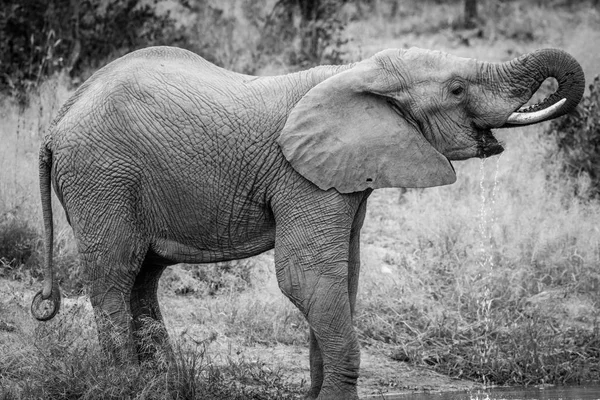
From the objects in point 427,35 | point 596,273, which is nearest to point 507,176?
point 596,273

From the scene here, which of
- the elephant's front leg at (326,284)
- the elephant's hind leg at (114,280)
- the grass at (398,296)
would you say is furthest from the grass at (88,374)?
→ the elephant's front leg at (326,284)

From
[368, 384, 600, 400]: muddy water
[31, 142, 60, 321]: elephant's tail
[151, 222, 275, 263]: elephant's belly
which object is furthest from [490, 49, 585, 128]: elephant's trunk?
[31, 142, 60, 321]: elephant's tail

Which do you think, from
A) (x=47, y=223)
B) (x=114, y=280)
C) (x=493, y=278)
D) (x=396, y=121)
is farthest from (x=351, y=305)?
(x=493, y=278)

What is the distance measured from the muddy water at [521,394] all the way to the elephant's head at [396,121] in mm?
1698

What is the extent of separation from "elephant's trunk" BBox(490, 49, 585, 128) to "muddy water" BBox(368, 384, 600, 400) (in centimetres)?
212

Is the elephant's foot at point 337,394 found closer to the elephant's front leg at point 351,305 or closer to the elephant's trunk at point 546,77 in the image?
the elephant's front leg at point 351,305

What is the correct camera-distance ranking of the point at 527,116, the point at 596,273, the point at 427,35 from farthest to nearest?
1. the point at 427,35
2. the point at 596,273
3. the point at 527,116

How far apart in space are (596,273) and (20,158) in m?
5.05

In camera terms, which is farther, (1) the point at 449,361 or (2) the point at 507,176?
(2) the point at 507,176

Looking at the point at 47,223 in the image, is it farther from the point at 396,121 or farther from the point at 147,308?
the point at 396,121

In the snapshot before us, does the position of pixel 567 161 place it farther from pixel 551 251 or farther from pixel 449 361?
pixel 449 361

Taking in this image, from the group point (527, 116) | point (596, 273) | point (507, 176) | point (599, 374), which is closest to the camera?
point (527, 116)

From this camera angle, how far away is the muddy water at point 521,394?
24.0 feet

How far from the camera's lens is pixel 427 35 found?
1839cm
